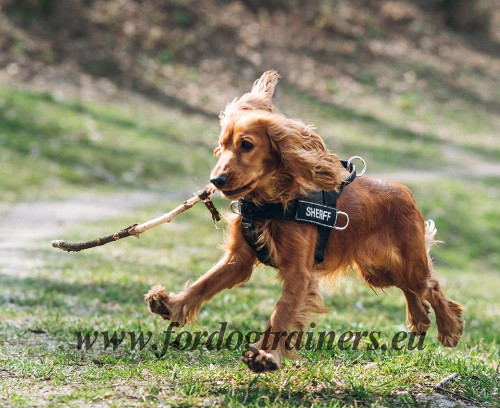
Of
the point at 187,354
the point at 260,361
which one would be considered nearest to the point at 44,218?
the point at 187,354

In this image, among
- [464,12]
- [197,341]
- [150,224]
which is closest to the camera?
[150,224]

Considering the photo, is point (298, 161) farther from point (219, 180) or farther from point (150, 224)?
point (150, 224)

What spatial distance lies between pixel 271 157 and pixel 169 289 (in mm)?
3684

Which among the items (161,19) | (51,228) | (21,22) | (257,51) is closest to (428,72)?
(257,51)

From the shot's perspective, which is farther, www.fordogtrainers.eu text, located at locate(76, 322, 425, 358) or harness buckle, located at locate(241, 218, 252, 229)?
www.fordogtrainers.eu text, located at locate(76, 322, 425, 358)

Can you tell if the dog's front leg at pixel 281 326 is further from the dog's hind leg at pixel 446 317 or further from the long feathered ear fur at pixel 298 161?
the dog's hind leg at pixel 446 317

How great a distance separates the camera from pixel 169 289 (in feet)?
25.0

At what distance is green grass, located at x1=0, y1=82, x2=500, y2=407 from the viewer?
410cm

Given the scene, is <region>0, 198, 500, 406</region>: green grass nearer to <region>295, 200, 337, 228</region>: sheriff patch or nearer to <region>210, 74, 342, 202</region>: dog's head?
<region>295, 200, 337, 228</region>: sheriff patch

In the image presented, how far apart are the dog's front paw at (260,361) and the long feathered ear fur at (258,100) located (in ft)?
4.30

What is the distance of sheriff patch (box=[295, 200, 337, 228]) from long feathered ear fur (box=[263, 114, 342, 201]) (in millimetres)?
76

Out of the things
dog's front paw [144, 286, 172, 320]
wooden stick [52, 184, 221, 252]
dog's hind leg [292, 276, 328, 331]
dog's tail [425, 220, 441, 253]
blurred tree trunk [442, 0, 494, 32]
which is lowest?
dog's front paw [144, 286, 172, 320]

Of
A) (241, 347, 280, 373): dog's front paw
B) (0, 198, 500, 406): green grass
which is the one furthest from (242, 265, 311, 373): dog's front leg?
(0, 198, 500, 406): green grass

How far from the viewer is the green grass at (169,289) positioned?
4.10 metres
